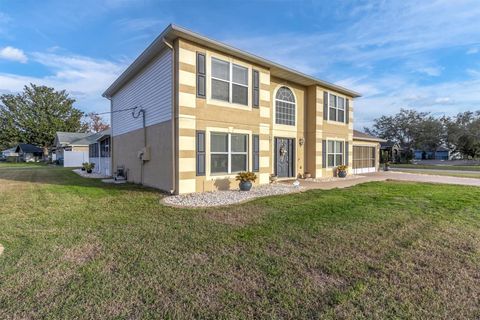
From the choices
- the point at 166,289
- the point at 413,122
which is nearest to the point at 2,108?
the point at 166,289

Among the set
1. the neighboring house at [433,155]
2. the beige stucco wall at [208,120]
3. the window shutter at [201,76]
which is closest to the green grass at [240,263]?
the beige stucco wall at [208,120]

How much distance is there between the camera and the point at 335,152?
15.3m

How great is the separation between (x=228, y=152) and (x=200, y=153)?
49.0 inches

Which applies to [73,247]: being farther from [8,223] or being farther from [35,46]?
[35,46]

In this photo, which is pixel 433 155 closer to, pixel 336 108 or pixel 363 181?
pixel 336 108

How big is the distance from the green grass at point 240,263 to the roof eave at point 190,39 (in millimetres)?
5655

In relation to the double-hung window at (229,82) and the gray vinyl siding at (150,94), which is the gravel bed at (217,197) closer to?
the gray vinyl siding at (150,94)

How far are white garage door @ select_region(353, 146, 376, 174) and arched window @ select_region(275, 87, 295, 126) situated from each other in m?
7.50

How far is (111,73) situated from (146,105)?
880 centimetres

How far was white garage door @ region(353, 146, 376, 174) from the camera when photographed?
60.0ft

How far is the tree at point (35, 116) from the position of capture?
40625 millimetres

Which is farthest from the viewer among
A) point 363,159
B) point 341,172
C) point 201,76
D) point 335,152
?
point 363,159

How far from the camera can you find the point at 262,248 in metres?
3.91

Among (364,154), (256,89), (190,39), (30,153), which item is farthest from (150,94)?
(30,153)
